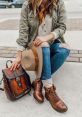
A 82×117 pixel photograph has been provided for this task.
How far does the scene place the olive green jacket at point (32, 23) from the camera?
2.90m

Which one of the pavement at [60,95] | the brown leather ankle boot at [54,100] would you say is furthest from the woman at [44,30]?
the pavement at [60,95]

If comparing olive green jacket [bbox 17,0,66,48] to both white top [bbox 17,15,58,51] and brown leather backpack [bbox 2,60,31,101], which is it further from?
brown leather backpack [bbox 2,60,31,101]

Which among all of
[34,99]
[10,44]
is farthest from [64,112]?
[10,44]

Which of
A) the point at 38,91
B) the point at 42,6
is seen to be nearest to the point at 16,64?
the point at 38,91

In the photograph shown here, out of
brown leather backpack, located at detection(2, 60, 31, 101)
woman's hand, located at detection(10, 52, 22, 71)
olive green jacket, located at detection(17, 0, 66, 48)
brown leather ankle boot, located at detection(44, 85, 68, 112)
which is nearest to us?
brown leather ankle boot, located at detection(44, 85, 68, 112)

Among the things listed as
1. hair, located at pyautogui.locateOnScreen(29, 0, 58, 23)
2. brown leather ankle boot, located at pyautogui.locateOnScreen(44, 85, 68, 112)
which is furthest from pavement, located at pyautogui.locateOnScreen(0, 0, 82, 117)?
hair, located at pyautogui.locateOnScreen(29, 0, 58, 23)

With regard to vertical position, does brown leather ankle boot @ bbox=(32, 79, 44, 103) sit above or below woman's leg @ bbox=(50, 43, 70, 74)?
below

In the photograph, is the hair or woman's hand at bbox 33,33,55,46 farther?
the hair

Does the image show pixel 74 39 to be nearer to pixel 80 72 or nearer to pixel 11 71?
pixel 80 72

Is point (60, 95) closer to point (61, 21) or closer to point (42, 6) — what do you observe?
point (61, 21)

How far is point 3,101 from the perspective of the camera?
2.80 m

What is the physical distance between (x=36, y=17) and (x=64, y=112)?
3.36ft

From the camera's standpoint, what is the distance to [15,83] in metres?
2.68

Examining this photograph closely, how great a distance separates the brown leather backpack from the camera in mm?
2658
